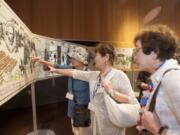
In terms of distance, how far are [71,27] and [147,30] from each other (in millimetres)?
5587

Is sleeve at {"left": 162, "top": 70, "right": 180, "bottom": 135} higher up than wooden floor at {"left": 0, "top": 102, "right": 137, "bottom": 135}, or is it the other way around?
sleeve at {"left": 162, "top": 70, "right": 180, "bottom": 135}

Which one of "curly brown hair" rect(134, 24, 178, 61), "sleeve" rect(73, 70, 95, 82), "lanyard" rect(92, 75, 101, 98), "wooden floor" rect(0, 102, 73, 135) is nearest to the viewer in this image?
"curly brown hair" rect(134, 24, 178, 61)

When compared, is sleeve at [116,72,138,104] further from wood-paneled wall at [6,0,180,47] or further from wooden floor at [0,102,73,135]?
wood-paneled wall at [6,0,180,47]

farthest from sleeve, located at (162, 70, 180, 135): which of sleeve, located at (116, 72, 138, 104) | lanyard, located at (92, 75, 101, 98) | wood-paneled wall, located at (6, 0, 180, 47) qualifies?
wood-paneled wall, located at (6, 0, 180, 47)

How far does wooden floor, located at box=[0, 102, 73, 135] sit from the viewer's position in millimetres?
5180

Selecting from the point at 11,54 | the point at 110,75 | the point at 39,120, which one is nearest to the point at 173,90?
the point at 11,54

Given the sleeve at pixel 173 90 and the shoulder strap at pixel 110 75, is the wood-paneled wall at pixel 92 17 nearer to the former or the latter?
the shoulder strap at pixel 110 75

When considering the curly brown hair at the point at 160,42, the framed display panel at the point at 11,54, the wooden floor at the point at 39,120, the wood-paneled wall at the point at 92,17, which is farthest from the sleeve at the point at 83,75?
the wood-paneled wall at the point at 92,17

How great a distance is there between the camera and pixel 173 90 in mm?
1240

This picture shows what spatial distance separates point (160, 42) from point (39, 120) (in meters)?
4.91

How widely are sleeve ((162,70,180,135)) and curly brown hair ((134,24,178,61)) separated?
0.63ft

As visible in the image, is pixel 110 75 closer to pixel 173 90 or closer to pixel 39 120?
pixel 173 90

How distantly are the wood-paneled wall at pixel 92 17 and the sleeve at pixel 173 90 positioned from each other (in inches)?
218

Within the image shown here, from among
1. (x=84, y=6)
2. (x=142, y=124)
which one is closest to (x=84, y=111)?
(x=142, y=124)
